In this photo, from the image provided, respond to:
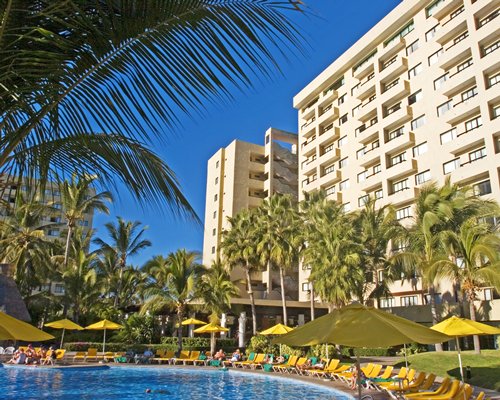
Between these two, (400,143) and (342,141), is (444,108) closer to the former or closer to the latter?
(400,143)

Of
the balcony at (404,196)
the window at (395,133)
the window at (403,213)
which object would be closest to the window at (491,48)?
the window at (395,133)

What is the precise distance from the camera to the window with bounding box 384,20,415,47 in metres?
44.2

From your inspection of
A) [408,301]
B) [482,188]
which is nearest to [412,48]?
[482,188]

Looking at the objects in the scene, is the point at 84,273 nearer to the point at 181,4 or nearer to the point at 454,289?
the point at 454,289

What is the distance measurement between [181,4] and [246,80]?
506 millimetres

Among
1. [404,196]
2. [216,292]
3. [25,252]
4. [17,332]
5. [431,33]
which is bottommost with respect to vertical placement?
[17,332]

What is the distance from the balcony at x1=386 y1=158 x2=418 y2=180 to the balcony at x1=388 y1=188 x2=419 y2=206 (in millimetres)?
1680

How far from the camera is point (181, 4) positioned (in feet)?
7.84

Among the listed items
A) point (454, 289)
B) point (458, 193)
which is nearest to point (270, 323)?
point (454, 289)

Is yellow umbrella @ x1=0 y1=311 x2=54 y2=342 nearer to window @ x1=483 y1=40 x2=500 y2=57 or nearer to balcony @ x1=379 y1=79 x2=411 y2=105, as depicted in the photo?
window @ x1=483 y1=40 x2=500 y2=57

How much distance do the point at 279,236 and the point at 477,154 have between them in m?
16.6

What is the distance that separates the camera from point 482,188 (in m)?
34.5

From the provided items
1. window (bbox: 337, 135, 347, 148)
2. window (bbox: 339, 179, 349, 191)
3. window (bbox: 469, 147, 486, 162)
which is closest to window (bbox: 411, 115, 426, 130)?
window (bbox: 469, 147, 486, 162)

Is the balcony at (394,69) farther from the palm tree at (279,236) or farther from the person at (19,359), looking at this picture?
the person at (19,359)
